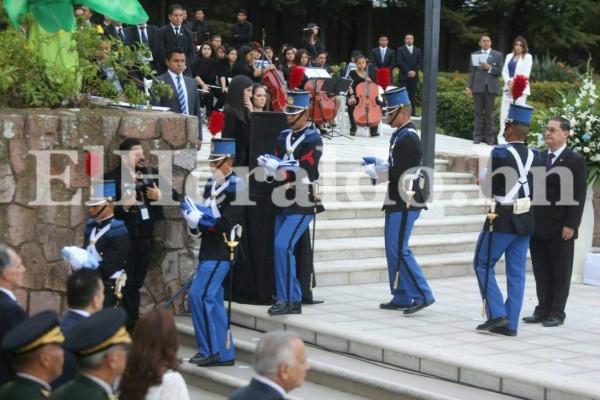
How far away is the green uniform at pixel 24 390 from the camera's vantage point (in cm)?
492

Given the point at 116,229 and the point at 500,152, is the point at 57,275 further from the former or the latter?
the point at 500,152

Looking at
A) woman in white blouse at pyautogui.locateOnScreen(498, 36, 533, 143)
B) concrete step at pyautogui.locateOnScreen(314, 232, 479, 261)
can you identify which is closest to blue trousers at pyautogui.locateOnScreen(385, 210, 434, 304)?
concrete step at pyautogui.locateOnScreen(314, 232, 479, 261)

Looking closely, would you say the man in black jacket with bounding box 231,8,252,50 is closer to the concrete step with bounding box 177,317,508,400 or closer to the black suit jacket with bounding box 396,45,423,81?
the black suit jacket with bounding box 396,45,423,81

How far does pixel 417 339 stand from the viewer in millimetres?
9312

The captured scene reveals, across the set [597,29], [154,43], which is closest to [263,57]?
[154,43]

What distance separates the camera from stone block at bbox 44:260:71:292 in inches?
384

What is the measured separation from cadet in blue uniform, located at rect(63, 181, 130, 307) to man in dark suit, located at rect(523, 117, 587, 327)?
3.71 m

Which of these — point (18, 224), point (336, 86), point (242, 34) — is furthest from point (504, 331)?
point (242, 34)

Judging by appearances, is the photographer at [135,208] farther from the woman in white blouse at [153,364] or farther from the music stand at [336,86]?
the music stand at [336,86]

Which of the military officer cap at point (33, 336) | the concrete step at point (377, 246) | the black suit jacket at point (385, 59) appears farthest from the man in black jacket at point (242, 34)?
the military officer cap at point (33, 336)

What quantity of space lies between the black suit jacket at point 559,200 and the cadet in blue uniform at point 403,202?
111 cm

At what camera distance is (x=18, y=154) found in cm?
952

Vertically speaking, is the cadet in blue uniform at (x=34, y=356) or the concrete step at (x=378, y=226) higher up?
the concrete step at (x=378, y=226)

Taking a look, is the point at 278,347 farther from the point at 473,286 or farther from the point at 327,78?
the point at 327,78
